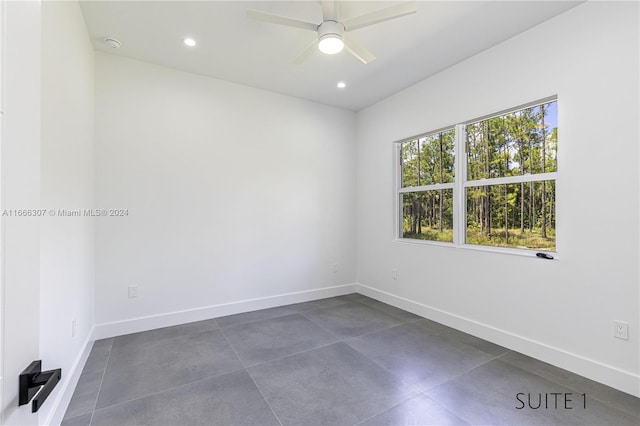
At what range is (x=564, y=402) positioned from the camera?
1.94 m

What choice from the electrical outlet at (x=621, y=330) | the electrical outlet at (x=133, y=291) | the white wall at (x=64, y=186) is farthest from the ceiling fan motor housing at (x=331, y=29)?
the electrical outlet at (x=133, y=291)

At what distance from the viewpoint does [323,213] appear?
4.40m

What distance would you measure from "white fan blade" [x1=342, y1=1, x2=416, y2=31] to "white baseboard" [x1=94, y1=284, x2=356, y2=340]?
3.20m

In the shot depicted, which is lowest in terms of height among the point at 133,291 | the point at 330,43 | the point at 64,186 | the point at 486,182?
the point at 133,291

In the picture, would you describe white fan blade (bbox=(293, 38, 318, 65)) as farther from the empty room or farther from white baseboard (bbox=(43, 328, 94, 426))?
white baseboard (bbox=(43, 328, 94, 426))

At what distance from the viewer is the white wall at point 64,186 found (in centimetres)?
160

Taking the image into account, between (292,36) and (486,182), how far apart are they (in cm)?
241

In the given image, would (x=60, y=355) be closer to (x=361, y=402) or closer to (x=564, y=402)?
(x=361, y=402)

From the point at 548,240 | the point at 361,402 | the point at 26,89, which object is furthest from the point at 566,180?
the point at 26,89

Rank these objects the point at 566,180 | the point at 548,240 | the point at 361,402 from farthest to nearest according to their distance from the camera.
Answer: the point at 548,240
the point at 566,180
the point at 361,402

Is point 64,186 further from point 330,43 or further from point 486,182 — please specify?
point 486,182

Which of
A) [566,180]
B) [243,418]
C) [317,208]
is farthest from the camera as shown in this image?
[317,208]

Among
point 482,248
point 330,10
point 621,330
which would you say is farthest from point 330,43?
point 621,330

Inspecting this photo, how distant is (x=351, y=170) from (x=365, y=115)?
2.88 ft
